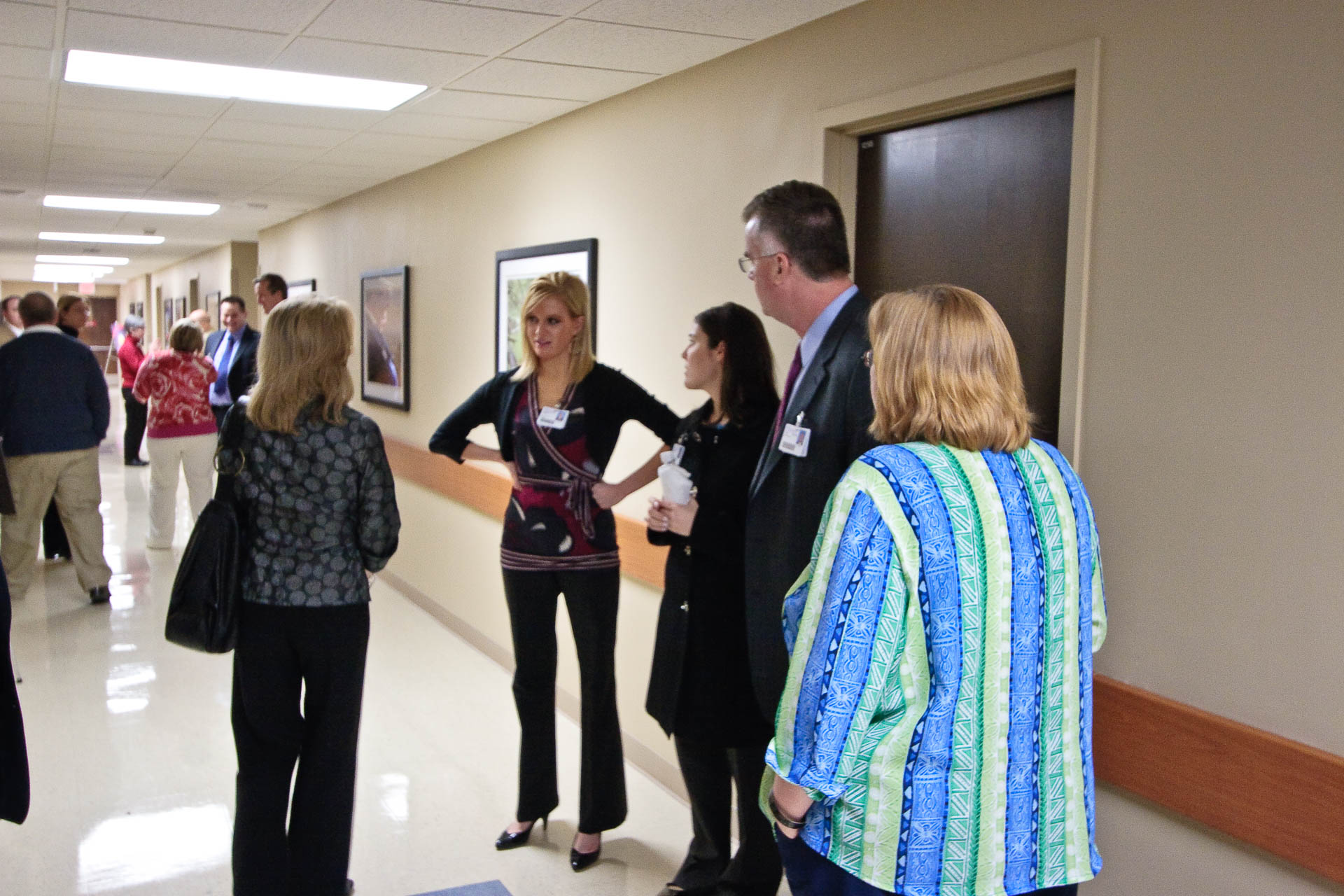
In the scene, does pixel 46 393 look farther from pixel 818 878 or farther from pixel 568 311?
pixel 818 878

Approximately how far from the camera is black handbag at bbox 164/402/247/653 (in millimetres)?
2570

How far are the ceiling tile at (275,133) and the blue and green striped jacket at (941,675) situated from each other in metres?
4.36

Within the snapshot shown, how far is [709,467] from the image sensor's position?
9.02 feet

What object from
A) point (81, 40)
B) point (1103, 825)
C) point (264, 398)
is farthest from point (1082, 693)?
point (81, 40)

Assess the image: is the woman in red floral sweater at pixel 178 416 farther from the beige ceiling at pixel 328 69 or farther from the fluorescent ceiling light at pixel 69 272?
the fluorescent ceiling light at pixel 69 272

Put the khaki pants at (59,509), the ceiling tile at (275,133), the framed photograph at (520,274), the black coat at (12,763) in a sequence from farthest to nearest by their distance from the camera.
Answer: the khaki pants at (59,509)
the ceiling tile at (275,133)
the framed photograph at (520,274)
the black coat at (12,763)

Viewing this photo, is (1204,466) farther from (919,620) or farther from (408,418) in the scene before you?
(408,418)

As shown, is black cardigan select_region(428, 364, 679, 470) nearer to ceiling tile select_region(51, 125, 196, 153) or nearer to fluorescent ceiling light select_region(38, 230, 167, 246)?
ceiling tile select_region(51, 125, 196, 153)

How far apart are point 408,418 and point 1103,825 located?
5329mm

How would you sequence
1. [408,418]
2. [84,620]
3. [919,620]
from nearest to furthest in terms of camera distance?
1. [919,620]
2. [84,620]
3. [408,418]

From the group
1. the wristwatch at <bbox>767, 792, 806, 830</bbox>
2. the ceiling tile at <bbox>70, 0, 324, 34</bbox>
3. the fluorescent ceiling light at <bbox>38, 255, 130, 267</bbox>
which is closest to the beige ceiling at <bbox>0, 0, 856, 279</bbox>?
the ceiling tile at <bbox>70, 0, 324, 34</bbox>

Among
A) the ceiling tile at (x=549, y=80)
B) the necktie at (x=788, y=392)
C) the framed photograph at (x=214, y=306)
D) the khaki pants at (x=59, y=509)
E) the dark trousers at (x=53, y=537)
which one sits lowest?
the dark trousers at (x=53, y=537)

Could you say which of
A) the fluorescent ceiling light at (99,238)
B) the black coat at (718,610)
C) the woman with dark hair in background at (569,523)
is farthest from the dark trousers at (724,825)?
the fluorescent ceiling light at (99,238)

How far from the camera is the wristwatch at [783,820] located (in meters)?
1.62
